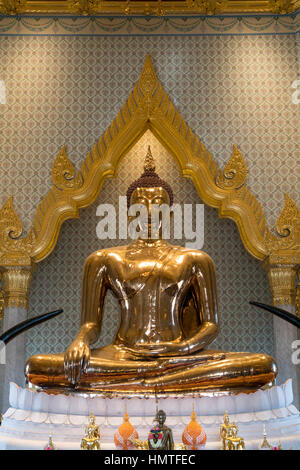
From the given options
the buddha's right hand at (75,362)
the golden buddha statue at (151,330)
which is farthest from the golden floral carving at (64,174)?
the buddha's right hand at (75,362)

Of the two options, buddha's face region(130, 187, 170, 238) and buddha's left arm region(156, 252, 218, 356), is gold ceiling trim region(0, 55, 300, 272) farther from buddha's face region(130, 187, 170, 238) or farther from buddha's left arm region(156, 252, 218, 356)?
buddha's left arm region(156, 252, 218, 356)

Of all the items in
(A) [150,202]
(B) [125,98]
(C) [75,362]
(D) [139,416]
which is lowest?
(D) [139,416]

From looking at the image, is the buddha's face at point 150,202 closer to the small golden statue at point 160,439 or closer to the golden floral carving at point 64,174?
the golden floral carving at point 64,174

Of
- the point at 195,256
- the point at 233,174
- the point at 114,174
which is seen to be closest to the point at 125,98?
the point at 114,174

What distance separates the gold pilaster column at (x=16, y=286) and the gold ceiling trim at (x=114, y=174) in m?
0.07

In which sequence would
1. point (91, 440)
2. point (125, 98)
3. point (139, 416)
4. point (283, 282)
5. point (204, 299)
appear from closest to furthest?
point (91, 440) < point (139, 416) < point (204, 299) < point (283, 282) < point (125, 98)

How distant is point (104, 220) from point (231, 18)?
2.42 meters

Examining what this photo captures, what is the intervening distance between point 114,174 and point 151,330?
2.02 m

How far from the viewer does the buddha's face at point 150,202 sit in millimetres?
4562

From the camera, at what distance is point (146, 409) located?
3.20 metres

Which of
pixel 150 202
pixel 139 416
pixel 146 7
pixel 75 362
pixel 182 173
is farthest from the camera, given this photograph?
pixel 146 7

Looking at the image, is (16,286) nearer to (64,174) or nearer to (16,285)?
(16,285)

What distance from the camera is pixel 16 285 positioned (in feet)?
17.8
